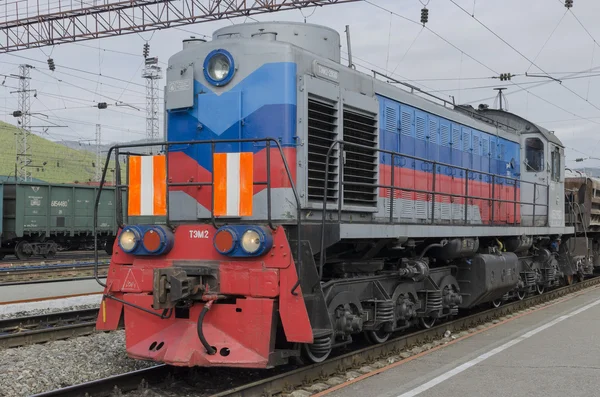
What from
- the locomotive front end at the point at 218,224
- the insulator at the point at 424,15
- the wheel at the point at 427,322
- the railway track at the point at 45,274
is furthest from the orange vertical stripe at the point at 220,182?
the railway track at the point at 45,274

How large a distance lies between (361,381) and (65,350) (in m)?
3.74

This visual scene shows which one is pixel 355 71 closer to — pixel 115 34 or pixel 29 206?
pixel 115 34

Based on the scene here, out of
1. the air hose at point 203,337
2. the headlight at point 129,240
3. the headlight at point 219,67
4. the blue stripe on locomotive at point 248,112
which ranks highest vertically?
the headlight at point 219,67

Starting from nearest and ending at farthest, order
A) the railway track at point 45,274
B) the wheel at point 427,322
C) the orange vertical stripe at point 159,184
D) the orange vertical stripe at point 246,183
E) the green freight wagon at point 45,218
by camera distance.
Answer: the orange vertical stripe at point 246,183
the orange vertical stripe at point 159,184
the wheel at point 427,322
the railway track at point 45,274
the green freight wagon at point 45,218

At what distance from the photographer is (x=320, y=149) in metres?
6.31

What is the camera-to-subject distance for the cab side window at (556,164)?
12516mm

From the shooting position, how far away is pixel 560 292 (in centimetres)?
1310

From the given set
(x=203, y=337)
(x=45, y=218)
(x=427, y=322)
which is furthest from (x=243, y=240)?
(x=45, y=218)

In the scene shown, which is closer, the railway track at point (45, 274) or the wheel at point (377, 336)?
the wheel at point (377, 336)

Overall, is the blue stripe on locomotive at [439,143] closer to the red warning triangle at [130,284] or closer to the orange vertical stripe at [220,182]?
the orange vertical stripe at [220,182]

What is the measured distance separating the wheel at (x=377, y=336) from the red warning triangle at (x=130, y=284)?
2775 mm

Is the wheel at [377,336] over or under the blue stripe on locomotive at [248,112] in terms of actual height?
under

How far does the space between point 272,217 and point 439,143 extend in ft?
13.6

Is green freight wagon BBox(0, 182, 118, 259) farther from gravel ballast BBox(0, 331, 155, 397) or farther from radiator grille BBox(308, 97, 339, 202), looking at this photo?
radiator grille BBox(308, 97, 339, 202)
